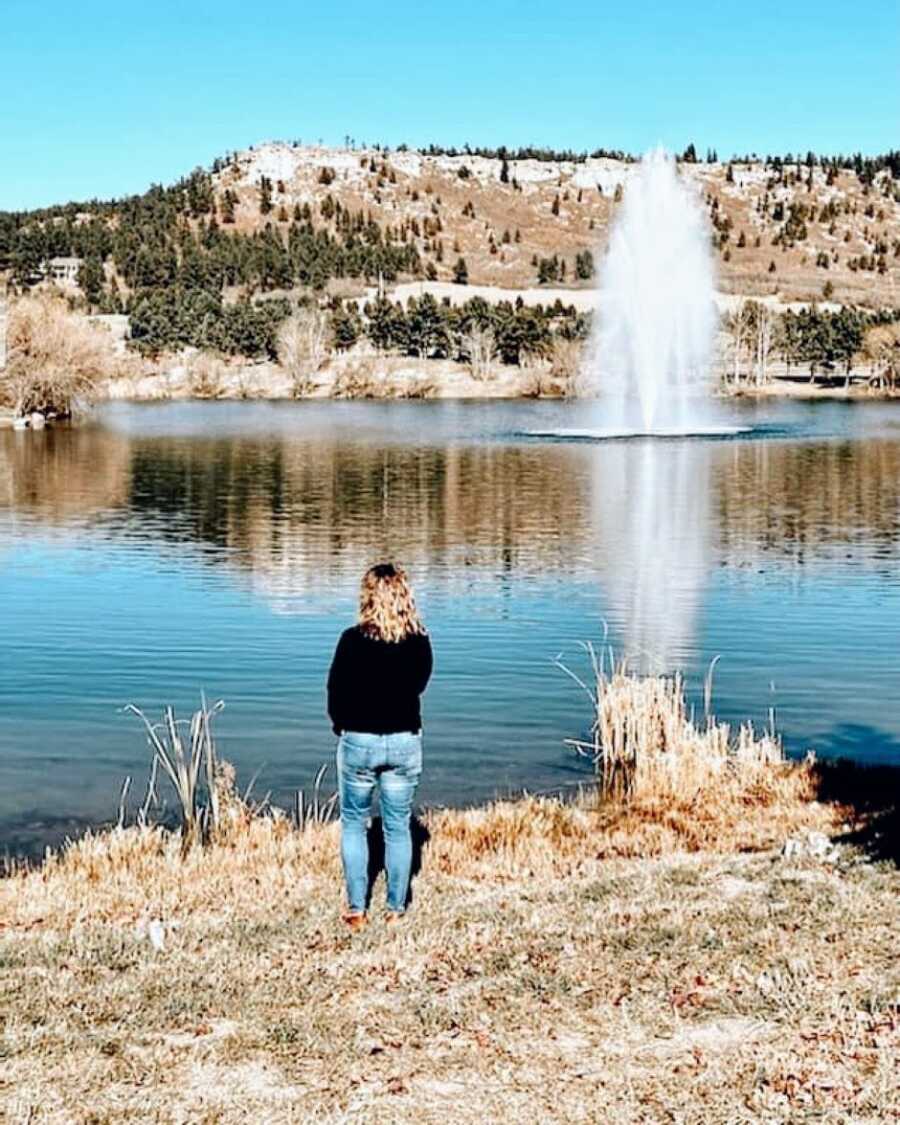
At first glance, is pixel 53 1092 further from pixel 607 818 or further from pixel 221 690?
pixel 221 690

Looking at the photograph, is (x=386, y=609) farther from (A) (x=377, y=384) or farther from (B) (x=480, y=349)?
(B) (x=480, y=349)

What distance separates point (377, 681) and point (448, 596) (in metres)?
Answer: 16.4

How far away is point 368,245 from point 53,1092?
195 m

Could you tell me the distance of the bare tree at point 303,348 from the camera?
117 meters

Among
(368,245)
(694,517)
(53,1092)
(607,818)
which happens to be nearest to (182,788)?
(607,818)

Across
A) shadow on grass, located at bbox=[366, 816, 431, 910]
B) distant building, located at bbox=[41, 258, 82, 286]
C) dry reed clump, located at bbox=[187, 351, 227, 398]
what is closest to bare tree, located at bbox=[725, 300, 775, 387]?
dry reed clump, located at bbox=[187, 351, 227, 398]

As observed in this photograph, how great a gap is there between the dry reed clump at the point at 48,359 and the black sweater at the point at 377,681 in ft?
229

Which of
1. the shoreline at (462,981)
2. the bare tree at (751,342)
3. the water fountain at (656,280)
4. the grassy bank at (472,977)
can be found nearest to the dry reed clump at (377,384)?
the bare tree at (751,342)

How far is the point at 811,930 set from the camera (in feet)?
29.1

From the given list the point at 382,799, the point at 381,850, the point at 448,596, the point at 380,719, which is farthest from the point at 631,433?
the point at 380,719

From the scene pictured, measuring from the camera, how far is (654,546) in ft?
103

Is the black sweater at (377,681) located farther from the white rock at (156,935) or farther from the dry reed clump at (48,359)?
the dry reed clump at (48,359)

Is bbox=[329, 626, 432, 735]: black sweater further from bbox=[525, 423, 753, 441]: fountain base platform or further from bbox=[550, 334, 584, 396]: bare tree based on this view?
bbox=[550, 334, 584, 396]: bare tree

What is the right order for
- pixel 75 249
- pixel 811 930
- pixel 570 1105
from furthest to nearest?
pixel 75 249
pixel 811 930
pixel 570 1105
